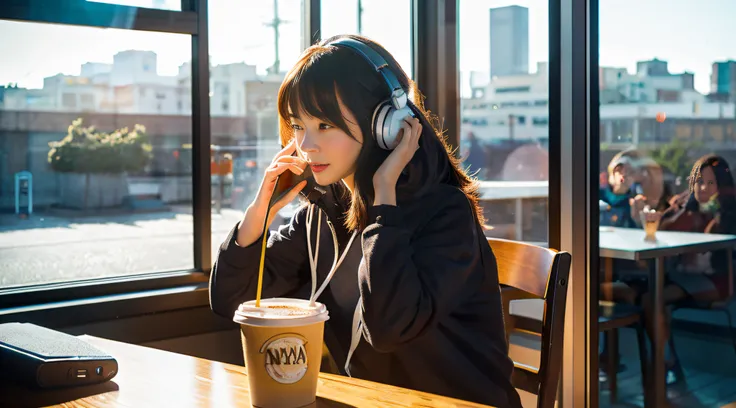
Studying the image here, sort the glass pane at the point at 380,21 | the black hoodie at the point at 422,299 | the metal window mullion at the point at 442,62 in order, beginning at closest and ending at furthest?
the black hoodie at the point at 422,299 → the glass pane at the point at 380,21 → the metal window mullion at the point at 442,62

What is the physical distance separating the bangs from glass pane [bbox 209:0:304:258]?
107 cm

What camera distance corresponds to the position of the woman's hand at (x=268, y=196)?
4.58 feet

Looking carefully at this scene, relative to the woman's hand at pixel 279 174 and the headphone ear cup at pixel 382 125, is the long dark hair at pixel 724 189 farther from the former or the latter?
the woman's hand at pixel 279 174

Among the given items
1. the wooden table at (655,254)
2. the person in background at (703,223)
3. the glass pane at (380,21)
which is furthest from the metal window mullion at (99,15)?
the person in background at (703,223)

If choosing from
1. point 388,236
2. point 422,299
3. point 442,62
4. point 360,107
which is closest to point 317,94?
point 360,107

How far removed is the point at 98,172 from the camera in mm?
2191

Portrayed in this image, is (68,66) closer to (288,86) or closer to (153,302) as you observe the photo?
(153,302)

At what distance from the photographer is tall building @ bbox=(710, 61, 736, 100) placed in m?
1.91

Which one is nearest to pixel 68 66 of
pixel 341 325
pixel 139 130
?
pixel 139 130

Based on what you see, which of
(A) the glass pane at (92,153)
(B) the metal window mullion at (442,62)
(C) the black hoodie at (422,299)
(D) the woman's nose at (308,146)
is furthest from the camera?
(B) the metal window mullion at (442,62)

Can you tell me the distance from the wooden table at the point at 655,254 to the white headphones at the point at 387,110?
43.2 inches

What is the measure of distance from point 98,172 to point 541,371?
1.46m

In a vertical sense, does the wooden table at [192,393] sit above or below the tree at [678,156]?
below

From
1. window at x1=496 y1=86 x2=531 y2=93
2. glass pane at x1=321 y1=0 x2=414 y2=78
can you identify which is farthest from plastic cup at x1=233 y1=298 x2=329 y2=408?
glass pane at x1=321 y1=0 x2=414 y2=78
